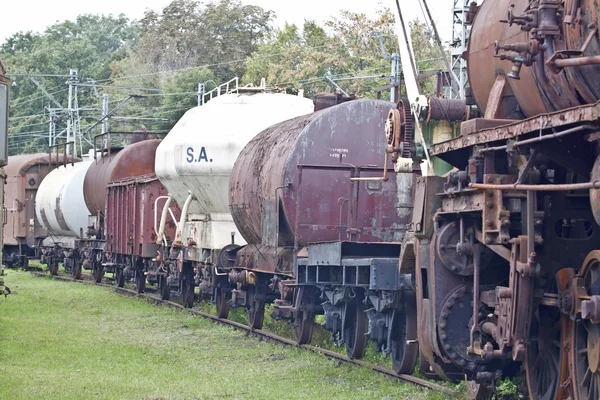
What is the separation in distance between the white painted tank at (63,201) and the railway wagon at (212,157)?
1130 centimetres

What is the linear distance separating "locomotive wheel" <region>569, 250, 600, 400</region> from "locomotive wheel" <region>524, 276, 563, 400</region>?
13.0 inches

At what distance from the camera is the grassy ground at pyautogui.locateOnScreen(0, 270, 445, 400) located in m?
10.8

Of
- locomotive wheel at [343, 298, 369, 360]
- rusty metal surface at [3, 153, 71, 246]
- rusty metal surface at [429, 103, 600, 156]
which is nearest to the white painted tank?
rusty metal surface at [3, 153, 71, 246]

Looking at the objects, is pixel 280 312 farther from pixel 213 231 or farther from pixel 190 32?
pixel 190 32

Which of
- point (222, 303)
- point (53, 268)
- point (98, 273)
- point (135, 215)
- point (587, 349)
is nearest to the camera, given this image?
point (587, 349)

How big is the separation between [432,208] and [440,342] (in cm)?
113

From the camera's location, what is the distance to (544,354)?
7.51 m

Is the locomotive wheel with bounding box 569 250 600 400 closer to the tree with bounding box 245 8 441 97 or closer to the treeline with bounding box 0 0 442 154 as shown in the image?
the treeline with bounding box 0 0 442 154

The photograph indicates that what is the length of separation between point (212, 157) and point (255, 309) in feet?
9.39

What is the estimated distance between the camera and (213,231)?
17797 mm

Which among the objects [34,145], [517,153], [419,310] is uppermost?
[34,145]

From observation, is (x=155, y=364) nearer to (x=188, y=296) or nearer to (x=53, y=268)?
(x=188, y=296)

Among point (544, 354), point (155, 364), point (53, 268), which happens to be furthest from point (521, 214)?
point (53, 268)

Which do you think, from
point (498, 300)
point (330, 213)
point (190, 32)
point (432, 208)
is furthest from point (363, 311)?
point (190, 32)
